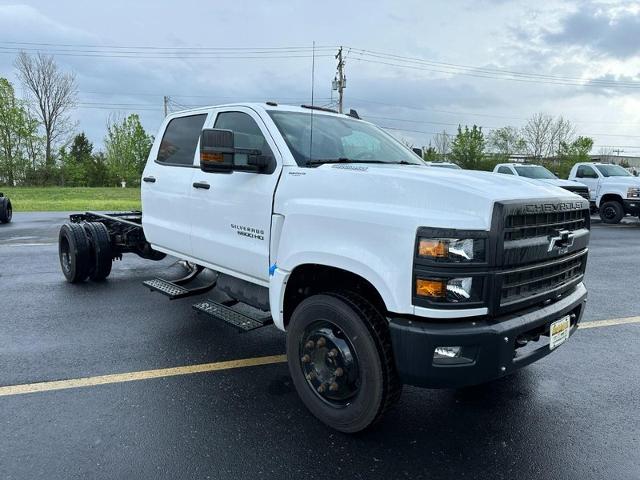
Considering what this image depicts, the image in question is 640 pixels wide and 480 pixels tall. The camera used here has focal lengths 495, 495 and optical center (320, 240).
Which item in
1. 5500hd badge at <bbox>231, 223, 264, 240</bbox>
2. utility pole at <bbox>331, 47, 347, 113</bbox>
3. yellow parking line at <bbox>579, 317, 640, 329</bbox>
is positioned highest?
utility pole at <bbox>331, 47, 347, 113</bbox>

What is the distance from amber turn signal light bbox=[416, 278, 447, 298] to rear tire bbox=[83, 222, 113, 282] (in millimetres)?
5227

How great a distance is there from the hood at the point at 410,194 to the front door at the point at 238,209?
0.35 metres

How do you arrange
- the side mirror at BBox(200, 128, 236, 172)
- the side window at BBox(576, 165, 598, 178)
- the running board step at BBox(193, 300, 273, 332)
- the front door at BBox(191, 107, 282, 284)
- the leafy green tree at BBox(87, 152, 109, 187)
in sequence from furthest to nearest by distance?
the leafy green tree at BBox(87, 152, 109, 187) → the side window at BBox(576, 165, 598, 178) → the running board step at BBox(193, 300, 273, 332) → the front door at BBox(191, 107, 282, 284) → the side mirror at BBox(200, 128, 236, 172)

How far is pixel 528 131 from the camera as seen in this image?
59.2 m

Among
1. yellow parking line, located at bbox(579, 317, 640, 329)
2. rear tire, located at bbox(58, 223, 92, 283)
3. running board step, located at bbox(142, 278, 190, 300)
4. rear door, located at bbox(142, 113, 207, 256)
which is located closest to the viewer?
rear door, located at bbox(142, 113, 207, 256)

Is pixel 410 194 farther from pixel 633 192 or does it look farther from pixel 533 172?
pixel 633 192

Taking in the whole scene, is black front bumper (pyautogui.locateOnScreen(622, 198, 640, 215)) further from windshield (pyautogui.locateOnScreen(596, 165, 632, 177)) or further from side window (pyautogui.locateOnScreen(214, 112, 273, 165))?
side window (pyautogui.locateOnScreen(214, 112, 273, 165))

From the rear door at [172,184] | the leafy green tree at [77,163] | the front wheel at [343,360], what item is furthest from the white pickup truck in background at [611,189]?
the leafy green tree at [77,163]

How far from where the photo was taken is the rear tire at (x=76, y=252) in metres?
6.40

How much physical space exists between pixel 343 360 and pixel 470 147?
4786 cm

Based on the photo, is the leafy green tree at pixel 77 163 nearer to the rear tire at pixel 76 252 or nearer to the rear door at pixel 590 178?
the rear door at pixel 590 178

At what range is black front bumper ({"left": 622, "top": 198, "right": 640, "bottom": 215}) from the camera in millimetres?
16047

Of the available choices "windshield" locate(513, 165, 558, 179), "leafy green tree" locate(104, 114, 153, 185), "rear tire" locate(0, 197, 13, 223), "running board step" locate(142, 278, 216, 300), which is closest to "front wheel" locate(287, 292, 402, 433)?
"running board step" locate(142, 278, 216, 300)

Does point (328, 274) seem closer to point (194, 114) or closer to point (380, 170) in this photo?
point (380, 170)
